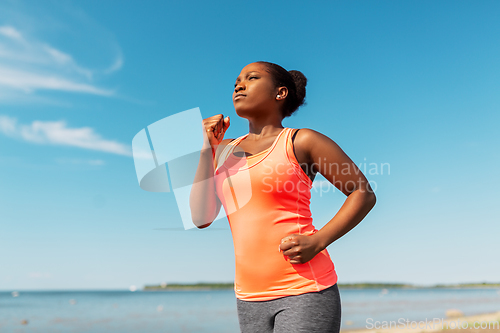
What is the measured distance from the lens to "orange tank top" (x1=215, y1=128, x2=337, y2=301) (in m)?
1.58

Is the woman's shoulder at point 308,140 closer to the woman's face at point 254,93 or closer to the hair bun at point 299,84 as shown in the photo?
the woman's face at point 254,93

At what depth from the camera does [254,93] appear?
1979 mm

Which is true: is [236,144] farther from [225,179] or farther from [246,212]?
[246,212]

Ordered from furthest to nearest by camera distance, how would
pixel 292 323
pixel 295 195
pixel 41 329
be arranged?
1. pixel 41 329
2. pixel 295 195
3. pixel 292 323

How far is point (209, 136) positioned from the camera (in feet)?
6.30

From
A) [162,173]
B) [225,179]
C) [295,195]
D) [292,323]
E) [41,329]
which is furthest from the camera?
[41,329]

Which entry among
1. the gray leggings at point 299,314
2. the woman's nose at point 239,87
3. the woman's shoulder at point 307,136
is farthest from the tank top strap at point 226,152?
the gray leggings at point 299,314

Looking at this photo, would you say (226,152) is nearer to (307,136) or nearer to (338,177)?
(307,136)

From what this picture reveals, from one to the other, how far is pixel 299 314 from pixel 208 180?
0.83 m

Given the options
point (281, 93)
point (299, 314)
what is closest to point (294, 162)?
point (281, 93)

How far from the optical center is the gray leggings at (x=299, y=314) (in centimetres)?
150

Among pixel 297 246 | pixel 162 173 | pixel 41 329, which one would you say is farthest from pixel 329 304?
pixel 41 329

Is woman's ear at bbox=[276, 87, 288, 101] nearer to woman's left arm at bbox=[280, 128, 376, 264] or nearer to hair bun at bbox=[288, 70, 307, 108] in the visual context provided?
hair bun at bbox=[288, 70, 307, 108]

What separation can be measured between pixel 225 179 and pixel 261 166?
0.24 metres
